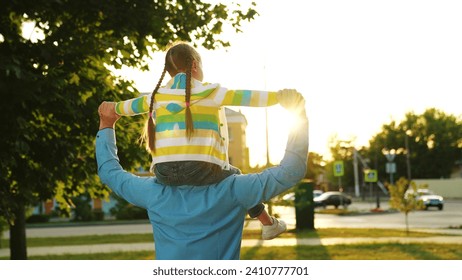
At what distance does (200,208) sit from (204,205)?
2 cm

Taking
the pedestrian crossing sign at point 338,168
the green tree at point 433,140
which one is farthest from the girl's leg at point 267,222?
the pedestrian crossing sign at point 338,168

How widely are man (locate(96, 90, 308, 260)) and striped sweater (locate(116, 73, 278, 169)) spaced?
10cm

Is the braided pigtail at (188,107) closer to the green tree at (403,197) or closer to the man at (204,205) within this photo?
the man at (204,205)

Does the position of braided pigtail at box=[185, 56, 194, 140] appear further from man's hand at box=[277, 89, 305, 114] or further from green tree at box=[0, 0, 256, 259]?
green tree at box=[0, 0, 256, 259]

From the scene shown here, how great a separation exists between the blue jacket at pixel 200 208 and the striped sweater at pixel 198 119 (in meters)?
0.10

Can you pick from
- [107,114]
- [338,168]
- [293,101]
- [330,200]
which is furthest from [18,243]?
[330,200]

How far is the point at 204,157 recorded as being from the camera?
2.10 m

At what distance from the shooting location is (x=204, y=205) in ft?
6.95

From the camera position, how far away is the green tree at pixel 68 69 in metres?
7.44

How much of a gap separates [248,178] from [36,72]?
6.17m

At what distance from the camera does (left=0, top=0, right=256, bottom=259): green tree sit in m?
7.44

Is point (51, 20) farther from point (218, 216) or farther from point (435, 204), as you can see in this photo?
point (435, 204)
